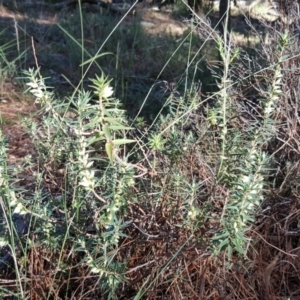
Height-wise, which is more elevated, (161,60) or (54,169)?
(54,169)

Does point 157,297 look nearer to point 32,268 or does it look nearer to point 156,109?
point 32,268

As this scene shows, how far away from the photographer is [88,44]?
6402mm

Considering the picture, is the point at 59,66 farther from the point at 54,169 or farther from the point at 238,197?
the point at 238,197

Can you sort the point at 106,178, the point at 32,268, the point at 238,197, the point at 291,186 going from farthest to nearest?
the point at 291,186
the point at 32,268
the point at 106,178
the point at 238,197

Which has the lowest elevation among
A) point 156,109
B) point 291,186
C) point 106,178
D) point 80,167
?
point 156,109

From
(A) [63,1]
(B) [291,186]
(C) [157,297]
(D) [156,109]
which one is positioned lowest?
(A) [63,1]

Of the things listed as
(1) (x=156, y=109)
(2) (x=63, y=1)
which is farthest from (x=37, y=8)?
(1) (x=156, y=109)

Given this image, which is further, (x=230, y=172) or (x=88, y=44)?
(x=88, y=44)

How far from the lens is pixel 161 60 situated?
5.83m

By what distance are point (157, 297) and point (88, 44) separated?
4.71 m

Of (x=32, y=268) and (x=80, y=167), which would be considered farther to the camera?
(x=32, y=268)

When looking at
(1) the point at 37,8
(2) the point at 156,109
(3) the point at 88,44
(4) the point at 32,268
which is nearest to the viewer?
(4) the point at 32,268

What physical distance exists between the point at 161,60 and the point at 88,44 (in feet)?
3.24

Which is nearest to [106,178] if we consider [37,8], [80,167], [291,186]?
[80,167]
